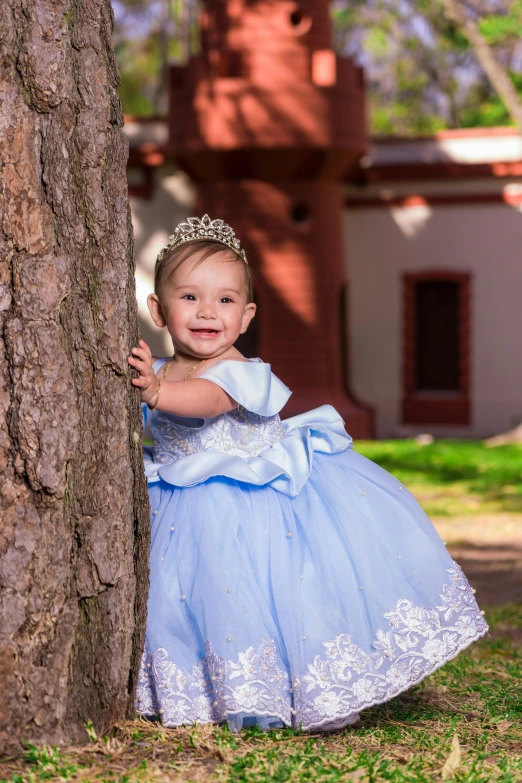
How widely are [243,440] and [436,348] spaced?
42.8 ft

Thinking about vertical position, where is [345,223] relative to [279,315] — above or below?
above

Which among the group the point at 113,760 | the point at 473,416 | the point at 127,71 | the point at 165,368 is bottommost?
the point at 113,760

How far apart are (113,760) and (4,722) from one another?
0.98 ft

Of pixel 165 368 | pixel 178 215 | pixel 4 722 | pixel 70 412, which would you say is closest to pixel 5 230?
pixel 70 412

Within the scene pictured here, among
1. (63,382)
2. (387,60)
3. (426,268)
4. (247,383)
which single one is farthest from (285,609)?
(387,60)

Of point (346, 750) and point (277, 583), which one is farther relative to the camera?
point (277, 583)

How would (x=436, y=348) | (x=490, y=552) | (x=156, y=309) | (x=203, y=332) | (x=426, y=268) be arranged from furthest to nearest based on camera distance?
(x=436, y=348)
(x=426, y=268)
(x=490, y=552)
(x=156, y=309)
(x=203, y=332)

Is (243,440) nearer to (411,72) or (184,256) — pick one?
(184,256)

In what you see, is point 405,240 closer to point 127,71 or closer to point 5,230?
point 5,230

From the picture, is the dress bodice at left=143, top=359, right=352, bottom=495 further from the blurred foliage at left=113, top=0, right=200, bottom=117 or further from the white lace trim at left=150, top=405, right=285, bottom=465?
the blurred foliage at left=113, top=0, right=200, bottom=117

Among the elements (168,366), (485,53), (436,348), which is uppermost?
(485,53)

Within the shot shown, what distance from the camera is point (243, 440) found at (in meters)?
3.44

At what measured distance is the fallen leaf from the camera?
280cm

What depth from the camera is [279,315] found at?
559 inches
